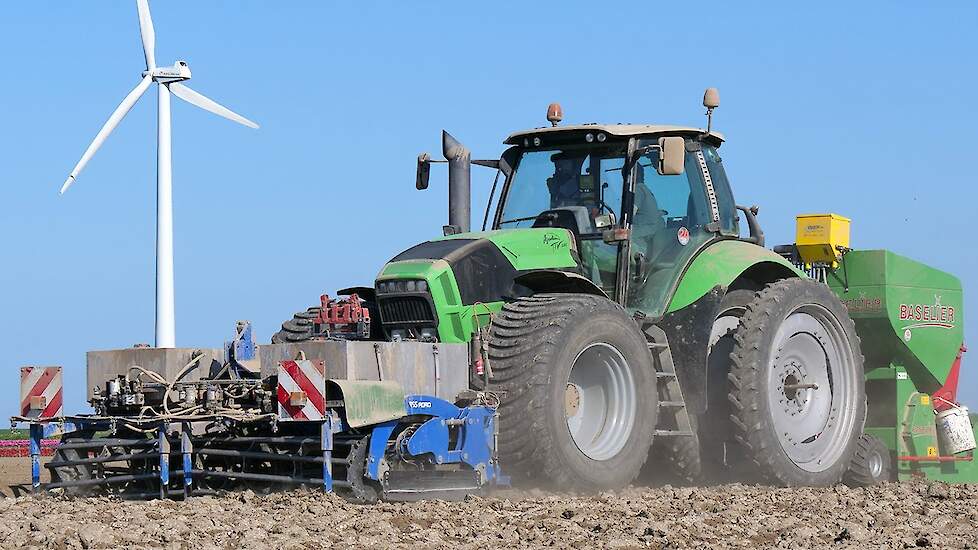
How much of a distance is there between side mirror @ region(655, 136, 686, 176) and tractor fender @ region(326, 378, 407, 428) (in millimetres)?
2789

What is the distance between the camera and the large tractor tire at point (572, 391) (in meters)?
9.50

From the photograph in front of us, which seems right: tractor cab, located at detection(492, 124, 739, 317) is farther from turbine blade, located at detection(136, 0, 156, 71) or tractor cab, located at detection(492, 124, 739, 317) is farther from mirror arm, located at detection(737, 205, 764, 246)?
turbine blade, located at detection(136, 0, 156, 71)

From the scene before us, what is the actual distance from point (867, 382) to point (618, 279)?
3682 mm

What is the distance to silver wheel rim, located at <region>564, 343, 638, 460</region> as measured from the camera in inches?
403

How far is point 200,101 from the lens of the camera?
21.4 meters

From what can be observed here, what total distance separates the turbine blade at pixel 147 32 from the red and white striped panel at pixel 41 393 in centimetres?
1141

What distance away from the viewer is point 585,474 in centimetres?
983

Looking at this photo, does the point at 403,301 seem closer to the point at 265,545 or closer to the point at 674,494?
the point at 674,494

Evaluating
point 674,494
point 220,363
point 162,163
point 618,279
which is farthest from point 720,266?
point 162,163

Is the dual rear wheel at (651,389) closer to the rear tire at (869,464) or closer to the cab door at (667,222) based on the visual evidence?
the rear tire at (869,464)

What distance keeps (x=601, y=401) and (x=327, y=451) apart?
2397 millimetres

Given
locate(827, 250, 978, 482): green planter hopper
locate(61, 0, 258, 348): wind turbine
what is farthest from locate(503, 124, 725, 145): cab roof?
locate(61, 0, 258, 348): wind turbine

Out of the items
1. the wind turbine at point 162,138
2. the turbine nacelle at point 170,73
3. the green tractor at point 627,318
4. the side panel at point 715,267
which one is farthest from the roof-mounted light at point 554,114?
the turbine nacelle at point 170,73

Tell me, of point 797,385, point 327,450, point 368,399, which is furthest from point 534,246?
point 797,385
